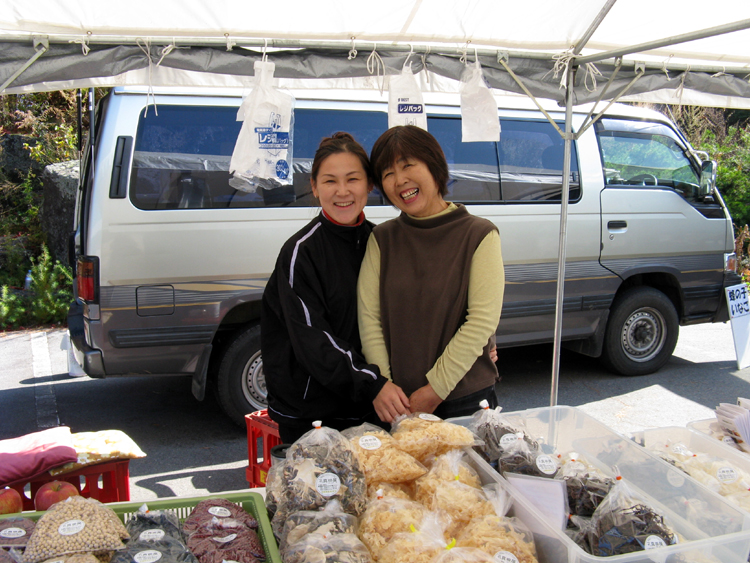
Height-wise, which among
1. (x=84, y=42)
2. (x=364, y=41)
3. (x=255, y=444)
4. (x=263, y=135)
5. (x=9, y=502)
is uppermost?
(x=364, y=41)

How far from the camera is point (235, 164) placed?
271cm

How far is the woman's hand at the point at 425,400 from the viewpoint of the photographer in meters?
2.02

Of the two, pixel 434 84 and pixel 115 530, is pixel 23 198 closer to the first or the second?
pixel 434 84

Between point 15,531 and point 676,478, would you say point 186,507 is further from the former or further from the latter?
point 676,478

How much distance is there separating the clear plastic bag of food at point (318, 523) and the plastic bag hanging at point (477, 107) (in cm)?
197

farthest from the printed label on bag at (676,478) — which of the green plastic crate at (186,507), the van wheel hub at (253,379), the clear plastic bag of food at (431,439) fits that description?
the van wheel hub at (253,379)

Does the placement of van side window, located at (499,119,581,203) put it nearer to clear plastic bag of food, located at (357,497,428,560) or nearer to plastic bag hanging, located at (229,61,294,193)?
plastic bag hanging, located at (229,61,294,193)

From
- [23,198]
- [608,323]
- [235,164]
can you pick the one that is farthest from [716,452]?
[23,198]

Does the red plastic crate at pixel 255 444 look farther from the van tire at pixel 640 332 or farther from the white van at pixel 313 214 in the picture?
the van tire at pixel 640 332

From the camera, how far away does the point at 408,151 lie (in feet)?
6.63

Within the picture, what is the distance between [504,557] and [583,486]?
1.44 ft

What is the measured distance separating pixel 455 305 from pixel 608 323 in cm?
382

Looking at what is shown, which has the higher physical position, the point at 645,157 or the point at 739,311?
the point at 645,157

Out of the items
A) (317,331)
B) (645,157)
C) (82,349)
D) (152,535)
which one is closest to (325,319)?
(317,331)
